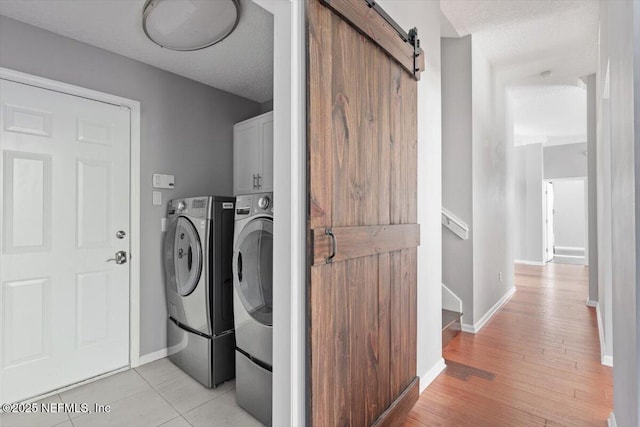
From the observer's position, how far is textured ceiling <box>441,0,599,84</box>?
109 inches

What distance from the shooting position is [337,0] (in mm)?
1334

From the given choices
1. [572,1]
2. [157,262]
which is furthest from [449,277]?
[157,262]

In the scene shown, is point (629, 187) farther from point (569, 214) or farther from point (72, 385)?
point (569, 214)

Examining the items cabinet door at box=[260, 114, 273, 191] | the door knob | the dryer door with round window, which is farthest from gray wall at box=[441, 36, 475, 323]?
the door knob

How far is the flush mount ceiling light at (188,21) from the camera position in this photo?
6.28 feet

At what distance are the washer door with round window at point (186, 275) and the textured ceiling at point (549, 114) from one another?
4.85 m

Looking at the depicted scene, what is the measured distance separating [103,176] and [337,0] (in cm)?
224

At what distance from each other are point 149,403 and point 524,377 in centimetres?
261

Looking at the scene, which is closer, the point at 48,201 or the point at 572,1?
the point at 48,201

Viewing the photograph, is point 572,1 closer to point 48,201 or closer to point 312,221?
point 312,221

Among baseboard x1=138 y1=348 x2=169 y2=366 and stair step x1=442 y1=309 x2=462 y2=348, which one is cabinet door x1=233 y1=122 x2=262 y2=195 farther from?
stair step x1=442 y1=309 x2=462 y2=348

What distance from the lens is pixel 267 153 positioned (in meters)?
3.04

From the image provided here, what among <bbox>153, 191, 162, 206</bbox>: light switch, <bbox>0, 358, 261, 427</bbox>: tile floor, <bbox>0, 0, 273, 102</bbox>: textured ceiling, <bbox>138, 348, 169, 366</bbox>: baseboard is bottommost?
<bbox>0, 358, 261, 427</bbox>: tile floor

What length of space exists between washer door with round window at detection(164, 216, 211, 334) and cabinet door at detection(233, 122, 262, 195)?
2.70 ft
